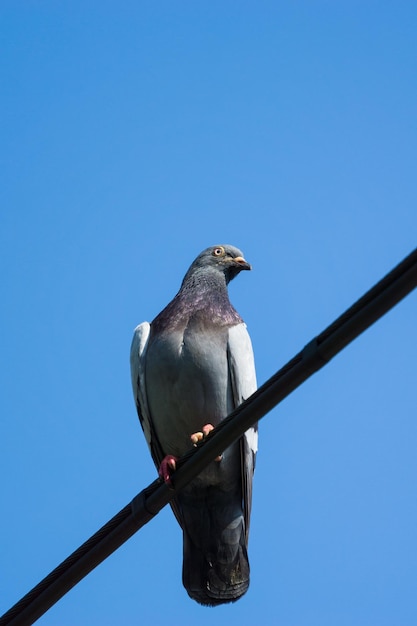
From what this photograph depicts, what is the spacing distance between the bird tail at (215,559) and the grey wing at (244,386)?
0.14m

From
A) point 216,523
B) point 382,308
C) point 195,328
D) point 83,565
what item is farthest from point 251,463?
point 382,308

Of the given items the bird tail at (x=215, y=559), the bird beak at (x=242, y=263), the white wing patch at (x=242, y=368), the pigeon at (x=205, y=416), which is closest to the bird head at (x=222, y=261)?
the bird beak at (x=242, y=263)

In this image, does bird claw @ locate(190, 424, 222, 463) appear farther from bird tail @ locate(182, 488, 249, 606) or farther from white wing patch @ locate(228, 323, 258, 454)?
bird tail @ locate(182, 488, 249, 606)

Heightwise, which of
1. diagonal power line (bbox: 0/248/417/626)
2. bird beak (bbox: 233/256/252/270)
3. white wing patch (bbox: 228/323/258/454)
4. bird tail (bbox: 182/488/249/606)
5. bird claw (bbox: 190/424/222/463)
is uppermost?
bird beak (bbox: 233/256/252/270)

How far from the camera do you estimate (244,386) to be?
728 cm

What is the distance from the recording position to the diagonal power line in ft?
12.6

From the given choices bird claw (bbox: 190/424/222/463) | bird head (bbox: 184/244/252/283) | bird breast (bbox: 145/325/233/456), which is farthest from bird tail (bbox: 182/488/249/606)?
bird head (bbox: 184/244/252/283)

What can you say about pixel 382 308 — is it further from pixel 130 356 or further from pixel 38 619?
pixel 130 356

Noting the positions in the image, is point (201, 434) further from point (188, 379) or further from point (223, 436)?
point (223, 436)

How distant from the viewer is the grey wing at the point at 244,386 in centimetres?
725

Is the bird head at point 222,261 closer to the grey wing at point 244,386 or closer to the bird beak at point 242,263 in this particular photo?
the bird beak at point 242,263

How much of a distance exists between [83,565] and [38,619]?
0.33 metres

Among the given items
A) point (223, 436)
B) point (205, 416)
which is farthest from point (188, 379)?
point (223, 436)

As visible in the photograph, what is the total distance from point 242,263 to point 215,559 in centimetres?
256
